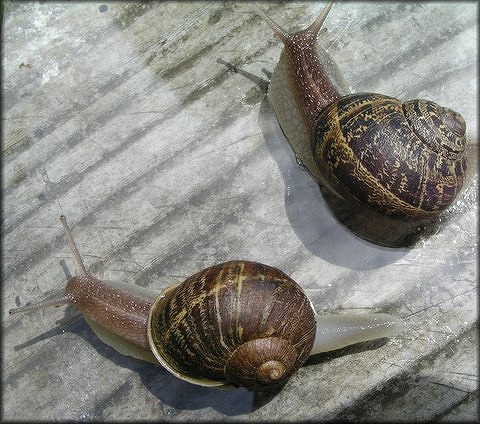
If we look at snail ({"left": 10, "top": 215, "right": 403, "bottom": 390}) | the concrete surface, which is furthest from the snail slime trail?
snail ({"left": 10, "top": 215, "right": 403, "bottom": 390})

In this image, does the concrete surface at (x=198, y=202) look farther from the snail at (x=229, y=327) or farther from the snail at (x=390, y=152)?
the snail at (x=390, y=152)

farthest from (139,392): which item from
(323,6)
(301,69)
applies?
(323,6)

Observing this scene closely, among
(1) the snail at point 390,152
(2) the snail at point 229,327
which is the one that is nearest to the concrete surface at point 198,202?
(2) the snail at point 229,327

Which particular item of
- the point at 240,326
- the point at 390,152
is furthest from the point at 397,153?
the point at 240,326

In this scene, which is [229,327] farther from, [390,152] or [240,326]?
[390,152]

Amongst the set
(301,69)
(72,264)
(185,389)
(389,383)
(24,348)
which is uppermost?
(301,69)

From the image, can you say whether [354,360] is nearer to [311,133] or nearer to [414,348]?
[414,348]

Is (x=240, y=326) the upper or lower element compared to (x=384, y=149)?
lower
